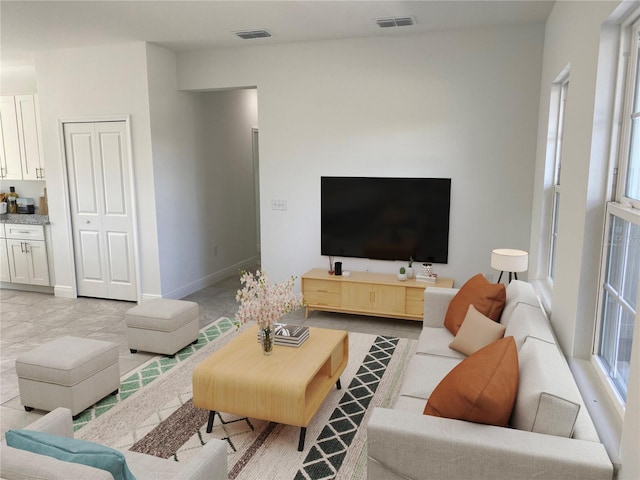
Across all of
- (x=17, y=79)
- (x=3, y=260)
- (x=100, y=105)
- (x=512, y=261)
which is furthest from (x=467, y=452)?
(x=17, y=79)

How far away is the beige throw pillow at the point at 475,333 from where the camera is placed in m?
2.81

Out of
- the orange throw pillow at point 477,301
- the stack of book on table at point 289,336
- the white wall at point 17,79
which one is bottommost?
the stack of book on table at point 289,336

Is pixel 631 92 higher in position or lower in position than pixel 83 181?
higher

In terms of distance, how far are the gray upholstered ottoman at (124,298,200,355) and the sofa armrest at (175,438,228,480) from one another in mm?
2150

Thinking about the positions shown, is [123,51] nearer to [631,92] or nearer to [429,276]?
[429,276]

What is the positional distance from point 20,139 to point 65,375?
4440 mm

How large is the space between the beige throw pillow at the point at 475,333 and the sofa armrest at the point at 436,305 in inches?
19.9

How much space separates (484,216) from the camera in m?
4.67

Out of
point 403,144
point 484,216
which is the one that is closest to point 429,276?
point 484,216

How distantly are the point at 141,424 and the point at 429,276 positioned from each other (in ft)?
9.51

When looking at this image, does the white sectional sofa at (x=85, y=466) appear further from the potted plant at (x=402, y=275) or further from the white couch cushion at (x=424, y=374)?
the potted plant at (x=402, y=275)

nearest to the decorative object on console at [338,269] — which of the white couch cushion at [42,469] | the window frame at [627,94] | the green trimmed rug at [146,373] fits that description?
the green trimmed rug at [146,373]

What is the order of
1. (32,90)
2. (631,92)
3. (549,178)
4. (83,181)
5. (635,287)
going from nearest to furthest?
1. (635,287)
2. (631,92)
3. (549,178)
4. (83,181)
5. (32,90)

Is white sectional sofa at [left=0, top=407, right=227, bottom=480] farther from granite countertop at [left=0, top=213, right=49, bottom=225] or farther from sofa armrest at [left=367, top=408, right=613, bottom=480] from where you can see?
granite countertop at [left=0, top=213, right=49, bottom=225]
